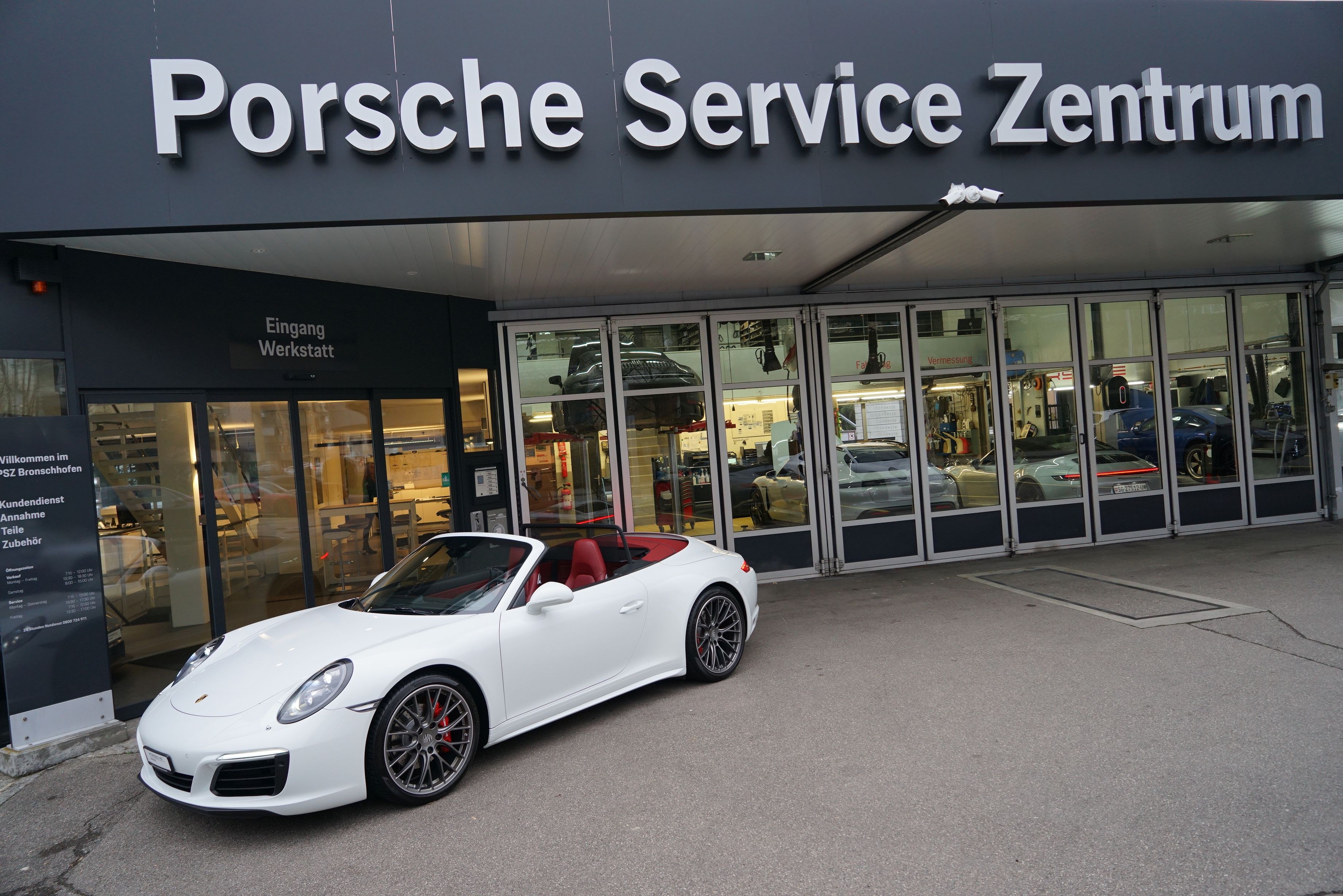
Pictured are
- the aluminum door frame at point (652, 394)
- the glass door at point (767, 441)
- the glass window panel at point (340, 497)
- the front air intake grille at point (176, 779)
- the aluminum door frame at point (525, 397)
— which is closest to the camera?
the front air intake grille at point (176, 779)

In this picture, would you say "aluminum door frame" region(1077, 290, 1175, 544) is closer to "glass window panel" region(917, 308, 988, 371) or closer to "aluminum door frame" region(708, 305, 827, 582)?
"glass window panel" region(917, 308, 988, 371)

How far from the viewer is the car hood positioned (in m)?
3.75

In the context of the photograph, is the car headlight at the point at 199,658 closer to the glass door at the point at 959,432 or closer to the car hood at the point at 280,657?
the car hood at the point at 280,657

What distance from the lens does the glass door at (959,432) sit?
32.2 feet

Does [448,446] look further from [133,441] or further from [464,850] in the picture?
[464,850]

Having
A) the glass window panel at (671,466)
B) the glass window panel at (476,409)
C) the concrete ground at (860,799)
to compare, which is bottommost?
the concrete ground at (860,799)

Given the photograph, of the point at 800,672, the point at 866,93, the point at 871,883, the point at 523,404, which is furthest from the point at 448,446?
the point at 871,883

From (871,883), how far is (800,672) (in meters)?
2.68

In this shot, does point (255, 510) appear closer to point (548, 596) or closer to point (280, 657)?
point (280, 657)

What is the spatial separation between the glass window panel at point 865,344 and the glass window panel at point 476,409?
411 cm

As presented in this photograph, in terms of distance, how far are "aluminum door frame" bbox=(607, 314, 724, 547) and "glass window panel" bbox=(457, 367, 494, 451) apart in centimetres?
137

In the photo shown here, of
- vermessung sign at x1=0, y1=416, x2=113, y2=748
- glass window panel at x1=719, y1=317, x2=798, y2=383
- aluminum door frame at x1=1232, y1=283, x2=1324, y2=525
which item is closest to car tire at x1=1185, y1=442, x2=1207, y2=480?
aluminum door frame at x1=1232, y1=283, x2=1324, y2=525

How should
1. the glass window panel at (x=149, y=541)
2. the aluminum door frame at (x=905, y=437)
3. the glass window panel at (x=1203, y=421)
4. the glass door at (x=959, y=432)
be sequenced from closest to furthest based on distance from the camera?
1. the glass window panel at (x=149, y=541)
2. the aluminum door frame at (x=905, y=437)
3. the glass door at (x=959, y=432)
4. the glass window panel at (x=1203, y=421)

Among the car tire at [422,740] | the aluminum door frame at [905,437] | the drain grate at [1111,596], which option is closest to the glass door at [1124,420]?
the drain grate at [1111,596]
